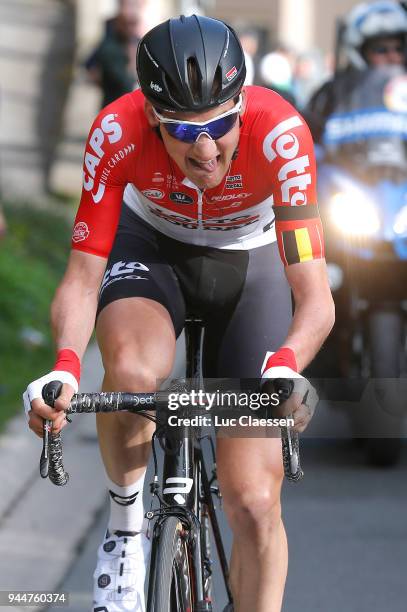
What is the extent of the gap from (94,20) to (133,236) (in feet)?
41.0

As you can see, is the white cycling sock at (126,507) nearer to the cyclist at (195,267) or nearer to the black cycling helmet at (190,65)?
the cyclist at (195,267)

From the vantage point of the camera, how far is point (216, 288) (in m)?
4.71

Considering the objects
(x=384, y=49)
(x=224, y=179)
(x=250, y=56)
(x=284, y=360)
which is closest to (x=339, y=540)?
(x=224, y=179)

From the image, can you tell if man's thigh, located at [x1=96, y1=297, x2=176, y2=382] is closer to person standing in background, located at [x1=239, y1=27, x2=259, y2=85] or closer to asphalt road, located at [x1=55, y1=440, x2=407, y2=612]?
person standing in background, located at [x1=239, y1=27, x2=259, y2=85]

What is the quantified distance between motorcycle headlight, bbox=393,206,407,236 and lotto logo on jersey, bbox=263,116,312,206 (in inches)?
121

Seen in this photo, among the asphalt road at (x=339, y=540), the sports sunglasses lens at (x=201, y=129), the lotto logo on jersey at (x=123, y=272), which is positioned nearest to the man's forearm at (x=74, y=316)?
the lotto logo on jersey at (x=123, y=272)

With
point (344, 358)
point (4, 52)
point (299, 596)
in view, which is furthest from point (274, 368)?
point (4, 52)

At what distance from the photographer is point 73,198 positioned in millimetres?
14812

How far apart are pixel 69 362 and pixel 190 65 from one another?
35.0 inches

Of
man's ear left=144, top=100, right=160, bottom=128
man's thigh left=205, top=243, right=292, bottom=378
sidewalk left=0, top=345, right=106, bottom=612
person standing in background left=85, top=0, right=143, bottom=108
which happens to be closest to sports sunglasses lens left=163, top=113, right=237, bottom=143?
man's ear left=144, top=100, right=160, bottom=128

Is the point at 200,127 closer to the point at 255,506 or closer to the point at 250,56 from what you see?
the point at 255,506

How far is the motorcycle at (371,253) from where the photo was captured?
7273 millimetres

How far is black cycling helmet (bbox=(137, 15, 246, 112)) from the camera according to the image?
3.91 metres

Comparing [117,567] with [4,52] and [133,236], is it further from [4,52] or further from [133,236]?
[4,52]
